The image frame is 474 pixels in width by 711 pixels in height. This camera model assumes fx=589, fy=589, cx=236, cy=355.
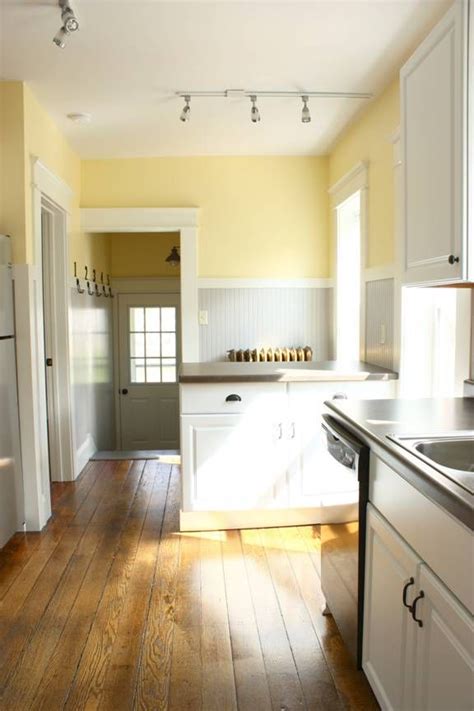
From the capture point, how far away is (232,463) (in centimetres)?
328

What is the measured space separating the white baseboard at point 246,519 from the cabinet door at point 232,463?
0.05 meters

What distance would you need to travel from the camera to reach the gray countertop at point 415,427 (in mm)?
1256

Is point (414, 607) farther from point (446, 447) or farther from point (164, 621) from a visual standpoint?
point (164, 621)

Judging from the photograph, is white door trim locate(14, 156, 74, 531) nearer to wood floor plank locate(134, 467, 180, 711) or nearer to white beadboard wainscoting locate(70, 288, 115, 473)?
wood floor plank locate(134, 467, 180, 711)

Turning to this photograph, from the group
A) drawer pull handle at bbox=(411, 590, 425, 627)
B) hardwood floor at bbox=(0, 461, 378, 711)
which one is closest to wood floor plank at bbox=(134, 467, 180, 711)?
hardwood floor at bbox=(0, 461, 378, 711)

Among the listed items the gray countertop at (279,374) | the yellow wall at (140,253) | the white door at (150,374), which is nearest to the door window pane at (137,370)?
the white door at (150,374)

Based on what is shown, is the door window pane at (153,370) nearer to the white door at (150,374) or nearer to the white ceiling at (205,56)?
the white door at (150,374)

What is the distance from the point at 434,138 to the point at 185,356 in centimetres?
297

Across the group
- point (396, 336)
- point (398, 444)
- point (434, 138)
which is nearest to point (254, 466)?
point (396, 336)

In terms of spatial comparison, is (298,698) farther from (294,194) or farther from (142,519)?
(294,194)

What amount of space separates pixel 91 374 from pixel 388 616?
156 inches

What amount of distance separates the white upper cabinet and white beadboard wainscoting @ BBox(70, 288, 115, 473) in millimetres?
2833

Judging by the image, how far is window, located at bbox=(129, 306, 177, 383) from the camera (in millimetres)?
6586

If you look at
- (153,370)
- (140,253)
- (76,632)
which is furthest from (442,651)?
(140,253)
